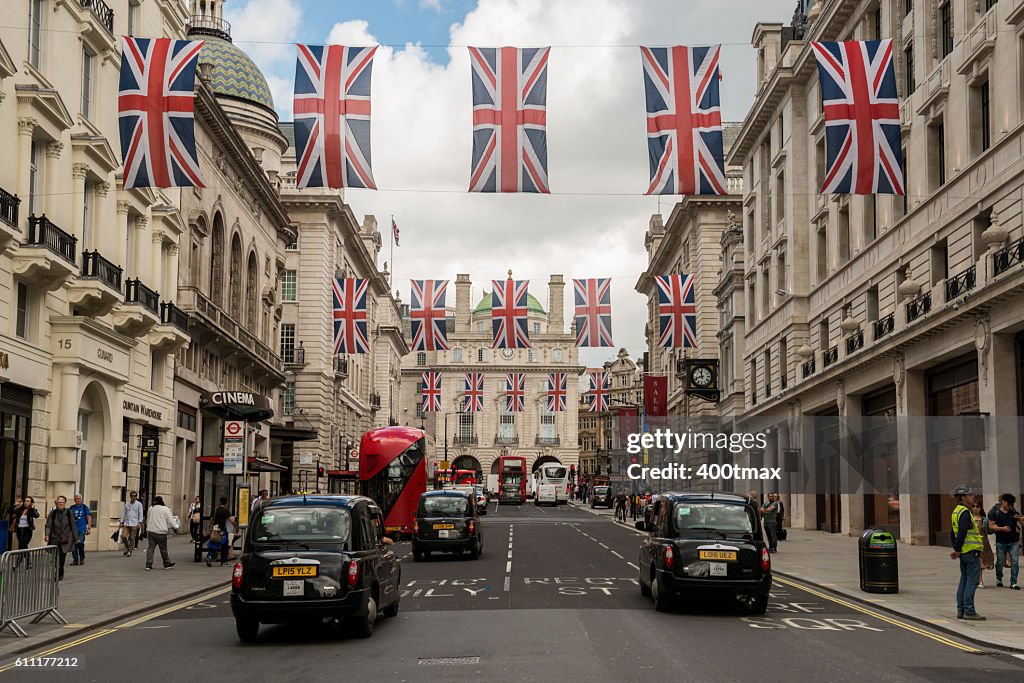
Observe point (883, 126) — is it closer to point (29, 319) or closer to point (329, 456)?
point (29, 319)

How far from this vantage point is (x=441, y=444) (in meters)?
159

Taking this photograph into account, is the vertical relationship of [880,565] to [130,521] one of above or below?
below

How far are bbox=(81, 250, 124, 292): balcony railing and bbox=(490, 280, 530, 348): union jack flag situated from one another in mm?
17913

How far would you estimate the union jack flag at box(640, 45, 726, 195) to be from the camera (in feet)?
79.5

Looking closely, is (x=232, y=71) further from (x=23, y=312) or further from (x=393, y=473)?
(x=23, y=312)

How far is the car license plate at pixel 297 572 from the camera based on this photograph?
47.3 ft

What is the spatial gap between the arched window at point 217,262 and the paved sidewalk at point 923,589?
27.1 m

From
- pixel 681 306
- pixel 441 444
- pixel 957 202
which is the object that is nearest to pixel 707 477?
pixel 681 306

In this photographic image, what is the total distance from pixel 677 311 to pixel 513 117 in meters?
30.6

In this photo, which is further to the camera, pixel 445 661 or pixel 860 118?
pixel 860 118

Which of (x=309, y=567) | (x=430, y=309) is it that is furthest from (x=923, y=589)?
(x=430, y=309)

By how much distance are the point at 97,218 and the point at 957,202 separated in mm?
24094

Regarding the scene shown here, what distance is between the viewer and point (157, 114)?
933 inches

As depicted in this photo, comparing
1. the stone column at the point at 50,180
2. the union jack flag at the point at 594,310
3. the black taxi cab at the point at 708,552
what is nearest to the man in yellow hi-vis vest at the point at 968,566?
the black taxi cab at the point at 708,552
